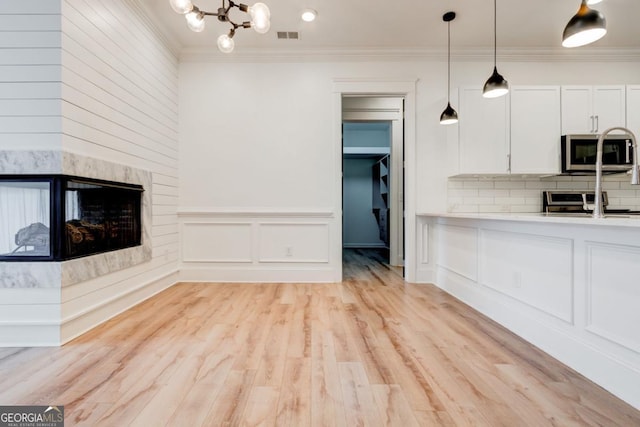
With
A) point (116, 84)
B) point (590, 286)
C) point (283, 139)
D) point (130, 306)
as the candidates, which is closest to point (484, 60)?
point (283, 139)

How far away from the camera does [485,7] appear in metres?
3.08

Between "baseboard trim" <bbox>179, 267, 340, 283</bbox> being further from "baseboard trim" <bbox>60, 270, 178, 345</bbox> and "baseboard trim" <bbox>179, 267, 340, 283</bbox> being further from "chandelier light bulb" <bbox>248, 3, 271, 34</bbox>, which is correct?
"chandelier light bulb" <bbox>248, 3, 271, 34</bbox>

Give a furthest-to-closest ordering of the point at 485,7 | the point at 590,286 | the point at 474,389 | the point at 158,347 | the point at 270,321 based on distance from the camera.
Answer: the point at 485,7
the point at 270,321
the point at 158,347
the point at 590,286
the point at 474,389

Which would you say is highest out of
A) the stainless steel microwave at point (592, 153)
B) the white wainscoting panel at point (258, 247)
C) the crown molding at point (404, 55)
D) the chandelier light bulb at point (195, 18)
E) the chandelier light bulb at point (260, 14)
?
the crown molding at point (404, 55)

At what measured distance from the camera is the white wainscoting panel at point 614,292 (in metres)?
1.49

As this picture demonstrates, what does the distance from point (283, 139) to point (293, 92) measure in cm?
62

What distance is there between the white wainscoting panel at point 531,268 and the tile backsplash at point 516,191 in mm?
1167

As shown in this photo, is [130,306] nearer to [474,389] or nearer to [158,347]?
[158,347]

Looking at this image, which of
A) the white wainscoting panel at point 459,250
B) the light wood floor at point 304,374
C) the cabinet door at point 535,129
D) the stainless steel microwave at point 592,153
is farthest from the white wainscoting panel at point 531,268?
the stainless steel microwave at point 592,153

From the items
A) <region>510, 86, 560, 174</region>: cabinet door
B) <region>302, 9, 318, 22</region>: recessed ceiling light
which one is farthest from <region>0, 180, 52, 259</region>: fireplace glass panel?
<region>510, 86, 560, 174</region>: cabinet door

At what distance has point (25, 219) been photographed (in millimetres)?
2084

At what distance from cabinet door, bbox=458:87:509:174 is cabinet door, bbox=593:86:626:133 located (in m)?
A: 1.02

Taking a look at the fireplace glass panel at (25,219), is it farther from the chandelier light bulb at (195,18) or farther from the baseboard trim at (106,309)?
the chandelier light bulb at (195,18)

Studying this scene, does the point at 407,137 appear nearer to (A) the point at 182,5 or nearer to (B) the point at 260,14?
(B) the point at 260,14
